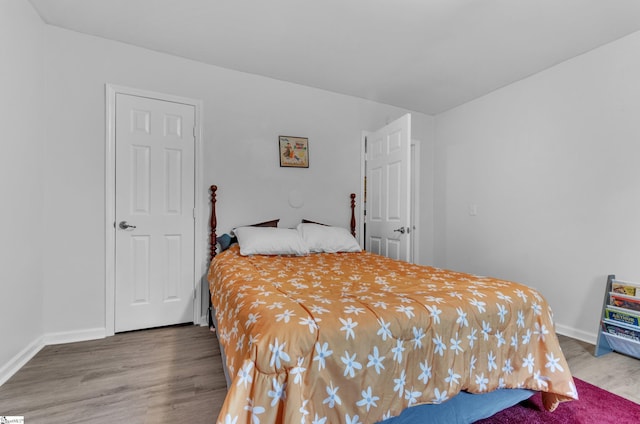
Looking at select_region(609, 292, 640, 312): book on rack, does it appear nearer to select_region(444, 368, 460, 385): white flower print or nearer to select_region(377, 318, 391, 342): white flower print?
select_region(444, 368, 460, 385): white flower print

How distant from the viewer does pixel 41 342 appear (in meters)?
2.21

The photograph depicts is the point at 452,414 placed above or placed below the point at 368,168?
below

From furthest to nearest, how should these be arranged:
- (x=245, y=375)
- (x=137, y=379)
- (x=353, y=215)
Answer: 1. (x=353, y=215)
2. (x=137, y=379)
3. (x=245, y=375)

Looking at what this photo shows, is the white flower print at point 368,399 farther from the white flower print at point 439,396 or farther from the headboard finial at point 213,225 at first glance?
the headboard finial at point 213,225

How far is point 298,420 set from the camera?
2.81 feet

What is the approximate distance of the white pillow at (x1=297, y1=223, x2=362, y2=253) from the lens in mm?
2818

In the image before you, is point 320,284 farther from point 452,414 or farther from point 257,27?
point 257,27

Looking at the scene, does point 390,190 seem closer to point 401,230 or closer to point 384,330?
point 401,230

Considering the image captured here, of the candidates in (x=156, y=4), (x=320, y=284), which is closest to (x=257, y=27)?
(x=156, y=4)

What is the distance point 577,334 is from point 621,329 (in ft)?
1.32

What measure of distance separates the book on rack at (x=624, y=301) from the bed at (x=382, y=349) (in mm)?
1344

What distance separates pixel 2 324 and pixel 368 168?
3.33 m

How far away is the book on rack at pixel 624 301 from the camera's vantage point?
7.04 feet

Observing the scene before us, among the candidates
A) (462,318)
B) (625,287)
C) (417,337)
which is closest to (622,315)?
(625,287)
